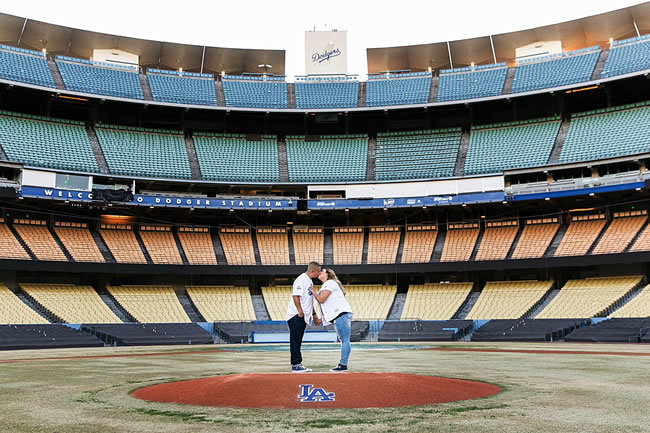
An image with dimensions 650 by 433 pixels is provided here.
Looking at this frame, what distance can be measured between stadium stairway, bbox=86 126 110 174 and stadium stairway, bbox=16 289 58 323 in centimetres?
1283

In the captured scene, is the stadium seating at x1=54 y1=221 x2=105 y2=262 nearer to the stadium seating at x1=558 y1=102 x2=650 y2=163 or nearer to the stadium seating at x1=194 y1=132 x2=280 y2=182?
the stadium seating at x1=194 y1=132 x2=280 y2=182

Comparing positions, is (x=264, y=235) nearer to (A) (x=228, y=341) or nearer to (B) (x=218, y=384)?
(A) (x=228, y=341)

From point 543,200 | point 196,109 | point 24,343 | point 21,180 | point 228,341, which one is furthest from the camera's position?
point 196,109

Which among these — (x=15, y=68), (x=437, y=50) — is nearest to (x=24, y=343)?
(x=15, y=68)

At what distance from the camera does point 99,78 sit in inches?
2238

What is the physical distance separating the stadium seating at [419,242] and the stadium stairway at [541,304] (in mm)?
10076

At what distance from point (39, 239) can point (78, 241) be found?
306 centimetres

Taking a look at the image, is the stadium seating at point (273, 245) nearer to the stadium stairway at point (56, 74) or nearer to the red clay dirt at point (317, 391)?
the stadium stairway at point (56, 74)

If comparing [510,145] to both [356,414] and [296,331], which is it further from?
[356,414]

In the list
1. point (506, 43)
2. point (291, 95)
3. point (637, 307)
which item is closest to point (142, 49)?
point (291, 95)

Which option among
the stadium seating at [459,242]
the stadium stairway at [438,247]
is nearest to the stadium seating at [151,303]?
the stadium stairway at [438,247]

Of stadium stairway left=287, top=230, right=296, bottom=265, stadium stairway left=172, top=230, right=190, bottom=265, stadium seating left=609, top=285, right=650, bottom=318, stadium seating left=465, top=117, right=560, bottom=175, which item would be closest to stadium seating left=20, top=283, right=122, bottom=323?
stadium stairway left=172, top=230, right=190, bottom=265

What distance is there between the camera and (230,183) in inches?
2116

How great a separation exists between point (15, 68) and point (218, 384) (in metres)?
52.6
